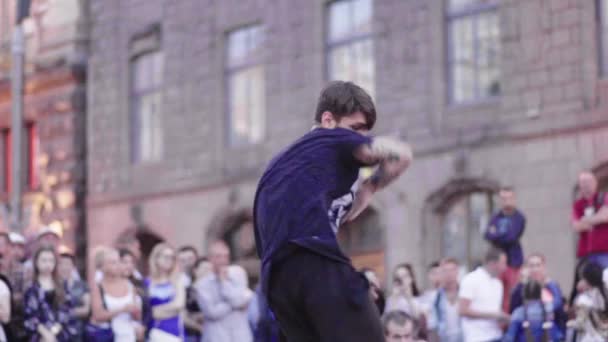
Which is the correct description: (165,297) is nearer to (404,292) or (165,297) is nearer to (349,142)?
(404,292)

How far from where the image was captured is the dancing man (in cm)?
683

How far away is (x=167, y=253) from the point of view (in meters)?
15.7

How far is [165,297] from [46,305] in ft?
4.73

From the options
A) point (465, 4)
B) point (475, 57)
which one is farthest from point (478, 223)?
point (465, 4)

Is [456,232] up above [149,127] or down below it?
below

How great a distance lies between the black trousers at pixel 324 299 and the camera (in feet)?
22.4

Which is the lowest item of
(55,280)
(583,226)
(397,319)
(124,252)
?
(55,280)

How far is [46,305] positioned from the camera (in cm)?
1492

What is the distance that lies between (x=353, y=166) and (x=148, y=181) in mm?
23099

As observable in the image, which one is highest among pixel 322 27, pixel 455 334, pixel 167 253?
pixel 322 27

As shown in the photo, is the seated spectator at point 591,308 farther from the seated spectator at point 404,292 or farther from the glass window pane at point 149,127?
the glass window pane at point 149,127

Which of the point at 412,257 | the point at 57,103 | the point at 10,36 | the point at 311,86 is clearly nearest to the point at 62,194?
the point at 57,103

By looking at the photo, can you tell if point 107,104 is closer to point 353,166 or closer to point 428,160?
point 428,160

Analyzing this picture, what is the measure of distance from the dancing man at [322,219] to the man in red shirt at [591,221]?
8.73 metres
